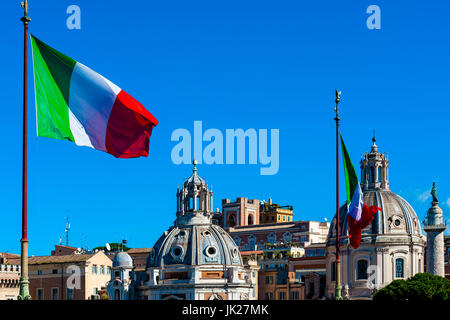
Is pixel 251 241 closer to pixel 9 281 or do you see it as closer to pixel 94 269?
pixel 94 269

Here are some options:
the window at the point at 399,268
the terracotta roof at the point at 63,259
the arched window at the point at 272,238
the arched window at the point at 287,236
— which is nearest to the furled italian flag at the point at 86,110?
the window at the point at 399,268

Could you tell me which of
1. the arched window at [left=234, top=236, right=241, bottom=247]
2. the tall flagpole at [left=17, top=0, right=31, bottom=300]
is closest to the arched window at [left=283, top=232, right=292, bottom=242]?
the arched window at [left=234, top=236, right=241, bottom=247]

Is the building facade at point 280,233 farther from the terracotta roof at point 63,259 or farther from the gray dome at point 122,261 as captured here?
the terracotta roof at point 63,259

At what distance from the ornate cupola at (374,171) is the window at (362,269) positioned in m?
9.46

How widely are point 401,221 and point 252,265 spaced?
24.4 metres

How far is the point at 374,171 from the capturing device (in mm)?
121688

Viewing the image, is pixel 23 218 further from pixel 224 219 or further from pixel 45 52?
pixel 224 219

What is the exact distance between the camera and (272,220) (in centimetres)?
17375

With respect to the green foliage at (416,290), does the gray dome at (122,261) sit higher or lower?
higher

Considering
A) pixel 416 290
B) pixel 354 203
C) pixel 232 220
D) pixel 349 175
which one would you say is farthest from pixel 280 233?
pixel 349 175

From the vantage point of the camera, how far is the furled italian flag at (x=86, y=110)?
24.8 meters

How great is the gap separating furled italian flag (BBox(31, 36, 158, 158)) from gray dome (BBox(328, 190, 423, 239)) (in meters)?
93.3

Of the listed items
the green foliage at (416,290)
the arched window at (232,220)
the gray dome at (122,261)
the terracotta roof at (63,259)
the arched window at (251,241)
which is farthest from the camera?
the arched window at (232,220)

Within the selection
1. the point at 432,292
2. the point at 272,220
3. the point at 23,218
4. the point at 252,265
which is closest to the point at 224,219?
the point at 272,220
